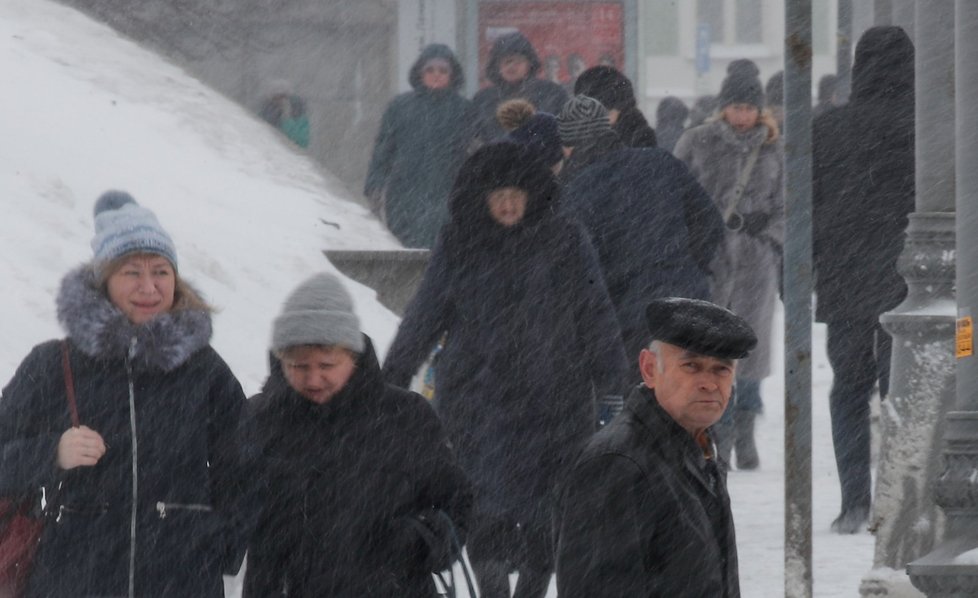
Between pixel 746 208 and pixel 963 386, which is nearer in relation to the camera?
pixel 963 386

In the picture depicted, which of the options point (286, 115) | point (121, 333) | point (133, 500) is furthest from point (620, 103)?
point (286, 115)

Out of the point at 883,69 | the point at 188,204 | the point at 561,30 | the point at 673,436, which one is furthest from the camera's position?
the point at 561,30

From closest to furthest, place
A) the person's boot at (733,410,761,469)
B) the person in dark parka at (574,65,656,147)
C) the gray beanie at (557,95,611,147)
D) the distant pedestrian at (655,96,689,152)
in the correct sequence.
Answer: the gray beanie at (557,95,611,147), the person in dark parka at (574,65,656,147), the person's boot at (733,410,761,469), the distant pedestrian at (655,96,689,152)

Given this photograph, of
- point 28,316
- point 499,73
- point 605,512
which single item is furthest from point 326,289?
point 499,73

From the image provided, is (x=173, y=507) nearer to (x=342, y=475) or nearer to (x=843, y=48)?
(x=342, y=475)

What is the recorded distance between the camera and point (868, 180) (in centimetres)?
916

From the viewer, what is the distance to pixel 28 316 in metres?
10.4

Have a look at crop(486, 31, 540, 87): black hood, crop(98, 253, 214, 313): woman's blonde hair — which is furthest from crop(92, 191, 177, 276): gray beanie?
crop(486, 31, 540, 87): black hood

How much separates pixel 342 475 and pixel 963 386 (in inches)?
67.3

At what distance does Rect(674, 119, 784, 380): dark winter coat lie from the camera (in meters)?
11.8

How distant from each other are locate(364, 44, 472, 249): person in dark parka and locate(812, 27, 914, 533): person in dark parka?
4920 millimetres

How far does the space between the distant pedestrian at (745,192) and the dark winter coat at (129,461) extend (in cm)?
685

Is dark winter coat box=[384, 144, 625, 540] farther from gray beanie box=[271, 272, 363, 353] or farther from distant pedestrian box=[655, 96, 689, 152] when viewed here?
distant pedestrian box=[655, 96, 689, 152]

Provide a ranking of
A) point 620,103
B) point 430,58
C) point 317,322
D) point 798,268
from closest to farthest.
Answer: point 317,322 < point 798,268 < point 620,103 < point 430,58
